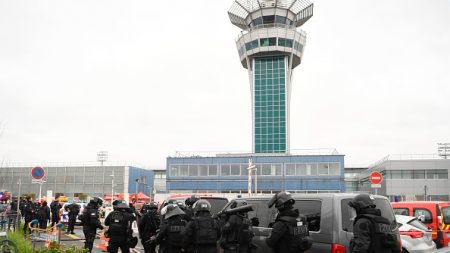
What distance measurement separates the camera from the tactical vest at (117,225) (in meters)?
9.99

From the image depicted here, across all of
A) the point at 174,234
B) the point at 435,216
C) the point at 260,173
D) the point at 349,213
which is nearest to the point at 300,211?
the point at 349,213

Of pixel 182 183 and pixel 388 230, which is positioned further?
pixel 182 183

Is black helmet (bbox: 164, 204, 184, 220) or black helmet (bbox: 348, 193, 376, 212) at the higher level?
black helmet (bbox: 348, 193, 376, 212)

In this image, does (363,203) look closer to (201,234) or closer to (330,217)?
(330,217)

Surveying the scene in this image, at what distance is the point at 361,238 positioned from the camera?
636 cm

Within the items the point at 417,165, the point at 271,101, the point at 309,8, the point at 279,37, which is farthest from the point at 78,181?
the point at 417,165

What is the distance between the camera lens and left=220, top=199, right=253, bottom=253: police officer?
7746mm

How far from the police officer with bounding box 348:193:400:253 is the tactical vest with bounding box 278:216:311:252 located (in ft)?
2.51

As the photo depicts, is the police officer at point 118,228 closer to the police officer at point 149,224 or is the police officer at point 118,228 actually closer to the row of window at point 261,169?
the police officer at point 149,224

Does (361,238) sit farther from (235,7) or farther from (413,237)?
(235,7)

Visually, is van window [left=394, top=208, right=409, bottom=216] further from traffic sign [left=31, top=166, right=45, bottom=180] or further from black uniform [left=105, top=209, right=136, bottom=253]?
traffic sign [left=31, top=166, right=45, bottom=180]

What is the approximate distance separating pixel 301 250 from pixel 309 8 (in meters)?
77.5

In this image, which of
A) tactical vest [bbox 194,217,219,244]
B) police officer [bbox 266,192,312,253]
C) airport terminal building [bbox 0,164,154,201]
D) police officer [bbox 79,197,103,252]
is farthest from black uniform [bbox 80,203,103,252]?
airport terminal building [bbox 0,164,154,201]

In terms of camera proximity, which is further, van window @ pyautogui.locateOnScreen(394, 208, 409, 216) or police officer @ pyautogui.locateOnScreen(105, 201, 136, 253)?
van window @ pyautogui.locateOnScreen(394, 208, 409, 216)
